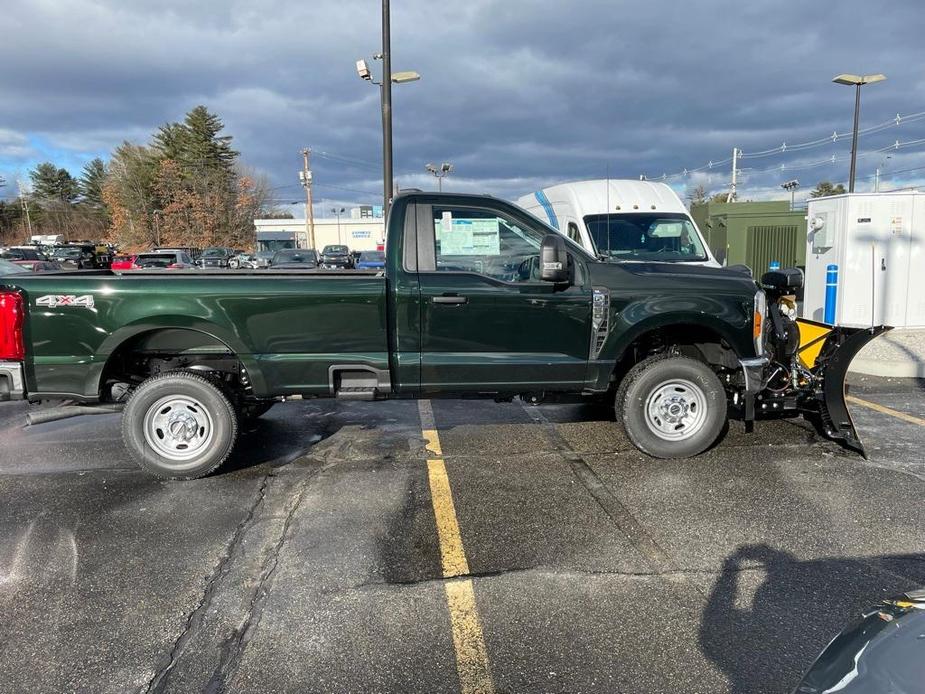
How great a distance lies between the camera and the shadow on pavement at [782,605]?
108 inches

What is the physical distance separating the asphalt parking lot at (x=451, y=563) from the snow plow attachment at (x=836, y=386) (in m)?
0.22

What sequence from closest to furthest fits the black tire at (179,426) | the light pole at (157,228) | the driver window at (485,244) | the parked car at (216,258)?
the black tire at (179,426) < the driver window at (485,244) < the parked car at (216,258) < the light pole at (157,228)

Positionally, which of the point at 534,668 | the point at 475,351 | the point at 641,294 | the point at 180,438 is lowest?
the point at 534,668

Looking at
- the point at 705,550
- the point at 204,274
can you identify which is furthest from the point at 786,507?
the point at 204,274

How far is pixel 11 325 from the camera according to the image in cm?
459

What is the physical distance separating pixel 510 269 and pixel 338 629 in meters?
3.00

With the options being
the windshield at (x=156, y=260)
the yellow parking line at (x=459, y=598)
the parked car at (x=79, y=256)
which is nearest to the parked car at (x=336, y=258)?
the windshield at (x=156, y=260)

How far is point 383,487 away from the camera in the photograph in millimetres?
4809

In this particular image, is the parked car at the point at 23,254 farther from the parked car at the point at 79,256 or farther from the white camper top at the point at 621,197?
the white camper top at the point at 621,197

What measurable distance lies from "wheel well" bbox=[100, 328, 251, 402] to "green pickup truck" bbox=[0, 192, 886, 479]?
15 millimetres

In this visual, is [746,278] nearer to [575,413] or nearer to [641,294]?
[641,294]

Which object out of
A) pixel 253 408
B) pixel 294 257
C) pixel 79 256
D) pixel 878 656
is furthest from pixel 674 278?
pixel 79 256

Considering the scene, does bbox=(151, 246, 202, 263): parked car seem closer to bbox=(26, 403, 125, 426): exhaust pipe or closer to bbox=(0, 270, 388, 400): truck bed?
bbox=(26, 403, 125, 426): exhaust pipe

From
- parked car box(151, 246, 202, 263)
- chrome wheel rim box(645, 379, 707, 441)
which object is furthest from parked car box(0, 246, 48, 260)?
chrome wheel rim box(645, 379, 707, 441)
